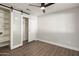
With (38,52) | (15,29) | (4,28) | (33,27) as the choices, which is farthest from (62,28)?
(4,28)

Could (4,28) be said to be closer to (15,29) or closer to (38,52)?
(15,29)

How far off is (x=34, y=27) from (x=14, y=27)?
2.48 metres

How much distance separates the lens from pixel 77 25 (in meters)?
3.83

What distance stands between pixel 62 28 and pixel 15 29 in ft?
9.32

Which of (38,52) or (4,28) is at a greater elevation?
(4,28)

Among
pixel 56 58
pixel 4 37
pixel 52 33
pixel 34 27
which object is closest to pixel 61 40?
pixel 52 33

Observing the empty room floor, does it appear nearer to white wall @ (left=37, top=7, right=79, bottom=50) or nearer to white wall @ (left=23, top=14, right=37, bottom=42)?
white wall @ (left=37, top=7, right=79, bottom=50)

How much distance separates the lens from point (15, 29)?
4.22 m

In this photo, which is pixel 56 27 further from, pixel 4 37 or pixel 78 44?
pixel 4 37

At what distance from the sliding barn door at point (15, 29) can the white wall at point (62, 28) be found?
7.14 ft

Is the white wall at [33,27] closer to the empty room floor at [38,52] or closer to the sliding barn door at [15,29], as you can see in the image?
the sliding barn door at [15,29]

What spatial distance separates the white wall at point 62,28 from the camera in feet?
12.9

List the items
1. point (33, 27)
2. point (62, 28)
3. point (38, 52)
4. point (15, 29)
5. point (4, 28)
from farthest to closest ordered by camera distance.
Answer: point (33, 27) < point (62, 28) < point (4, 28) < point (15, 29) < point (38, 52)

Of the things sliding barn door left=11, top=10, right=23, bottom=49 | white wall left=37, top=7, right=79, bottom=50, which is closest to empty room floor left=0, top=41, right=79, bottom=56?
sliding barn door left=11, top=10, right=23, bottom=49
